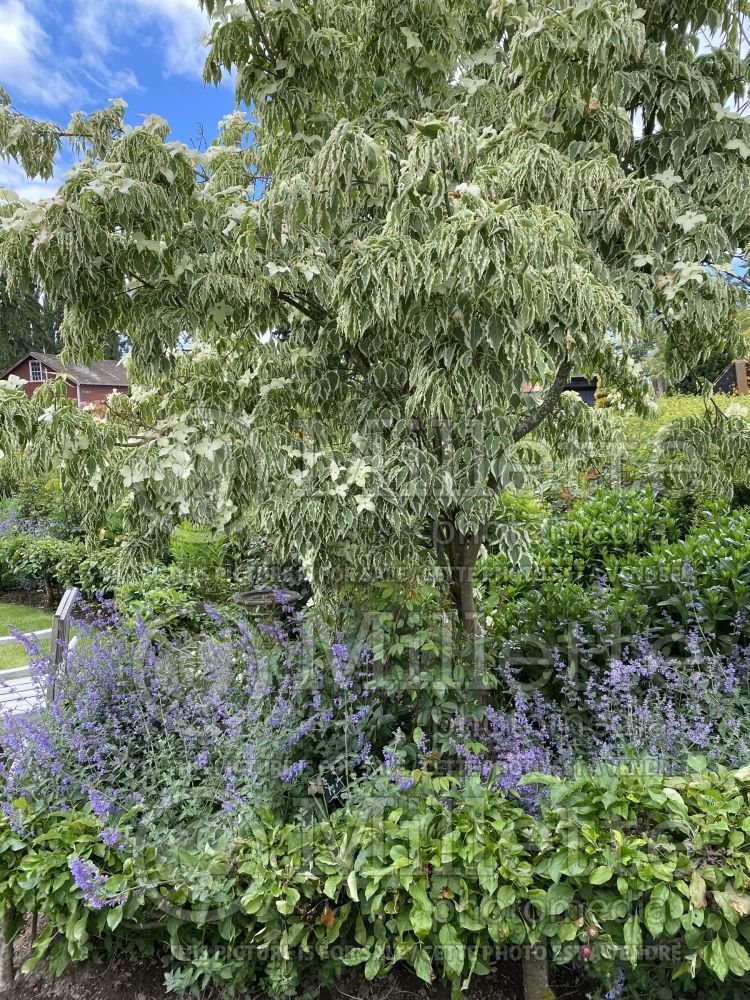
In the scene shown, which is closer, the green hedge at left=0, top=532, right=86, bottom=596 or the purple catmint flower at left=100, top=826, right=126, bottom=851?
the purple catmint flower at left=100, top=826, right=126, bottom=851

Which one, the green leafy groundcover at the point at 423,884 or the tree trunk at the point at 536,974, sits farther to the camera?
the tree trunk at the point at 536,974

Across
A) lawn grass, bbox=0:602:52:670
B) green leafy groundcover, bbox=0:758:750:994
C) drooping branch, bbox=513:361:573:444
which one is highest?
drooping branch, bbox=513:361:573:444

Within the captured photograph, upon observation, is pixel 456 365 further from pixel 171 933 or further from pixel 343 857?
pixel 171 933

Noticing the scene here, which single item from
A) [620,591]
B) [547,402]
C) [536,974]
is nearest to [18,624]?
[620,591]

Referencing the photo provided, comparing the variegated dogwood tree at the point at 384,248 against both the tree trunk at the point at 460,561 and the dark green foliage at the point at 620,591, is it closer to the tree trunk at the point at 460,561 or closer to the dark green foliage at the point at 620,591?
the tree trunk at the point at 460,561

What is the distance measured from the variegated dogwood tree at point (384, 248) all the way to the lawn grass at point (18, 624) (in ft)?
11.6

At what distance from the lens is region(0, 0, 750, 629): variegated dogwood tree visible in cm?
180

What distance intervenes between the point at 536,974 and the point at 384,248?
2116 mm

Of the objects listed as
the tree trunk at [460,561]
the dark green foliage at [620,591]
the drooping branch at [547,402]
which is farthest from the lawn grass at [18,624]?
the drooping branch at [547,402]

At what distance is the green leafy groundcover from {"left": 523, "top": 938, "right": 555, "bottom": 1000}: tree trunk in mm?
36

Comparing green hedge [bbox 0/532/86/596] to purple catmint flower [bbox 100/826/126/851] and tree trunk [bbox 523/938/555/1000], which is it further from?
tree trunk [bbox 523/938/555/1000]

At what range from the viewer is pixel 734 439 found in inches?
108

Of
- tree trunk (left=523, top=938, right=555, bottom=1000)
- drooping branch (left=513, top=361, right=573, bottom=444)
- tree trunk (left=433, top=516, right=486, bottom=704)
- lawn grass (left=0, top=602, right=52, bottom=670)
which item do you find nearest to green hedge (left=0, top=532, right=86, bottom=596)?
lawn grass (left=0, top=602, right=52, bottom=670)

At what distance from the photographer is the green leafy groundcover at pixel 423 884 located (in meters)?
1.65
